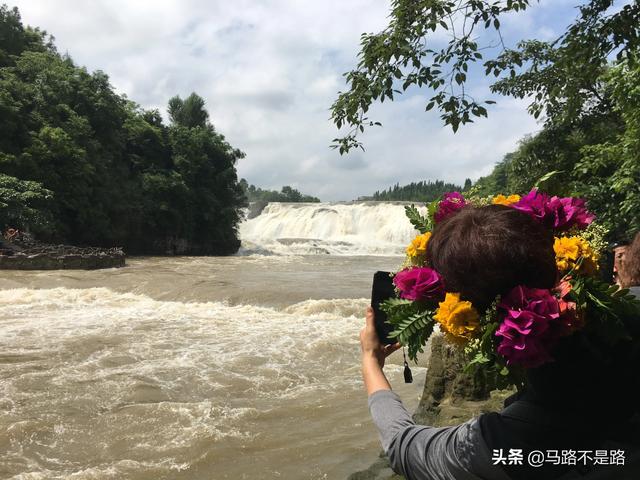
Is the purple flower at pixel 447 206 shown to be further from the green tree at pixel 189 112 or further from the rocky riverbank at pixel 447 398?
the green tree at pixel 189 112

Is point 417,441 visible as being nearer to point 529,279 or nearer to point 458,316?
point 458,316

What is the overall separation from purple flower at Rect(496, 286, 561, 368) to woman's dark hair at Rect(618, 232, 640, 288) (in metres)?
0.99

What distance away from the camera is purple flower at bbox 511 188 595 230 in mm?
1471

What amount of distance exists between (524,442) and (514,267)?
386mm

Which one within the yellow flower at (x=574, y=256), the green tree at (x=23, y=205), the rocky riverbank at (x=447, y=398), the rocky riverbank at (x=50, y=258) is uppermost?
the green tree at (x=23, y=205)

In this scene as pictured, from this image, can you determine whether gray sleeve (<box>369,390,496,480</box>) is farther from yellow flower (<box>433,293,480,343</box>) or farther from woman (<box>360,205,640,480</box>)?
yellow flower (<box>433,293,480,343</box>)

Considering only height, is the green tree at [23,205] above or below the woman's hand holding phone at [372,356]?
above

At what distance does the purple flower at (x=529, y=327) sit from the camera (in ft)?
3.93

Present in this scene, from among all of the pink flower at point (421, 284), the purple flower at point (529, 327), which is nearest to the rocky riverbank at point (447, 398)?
the pink flower at point (421, 284)

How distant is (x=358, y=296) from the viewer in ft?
45.7

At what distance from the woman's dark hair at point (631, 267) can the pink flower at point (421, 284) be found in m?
1.04

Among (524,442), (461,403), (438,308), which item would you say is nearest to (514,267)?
(438,308)

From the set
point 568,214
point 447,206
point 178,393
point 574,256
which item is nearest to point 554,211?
point 568,214

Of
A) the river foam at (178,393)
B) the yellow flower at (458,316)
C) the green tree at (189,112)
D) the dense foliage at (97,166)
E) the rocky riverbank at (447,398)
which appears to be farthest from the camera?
the green tree at (189,112)
